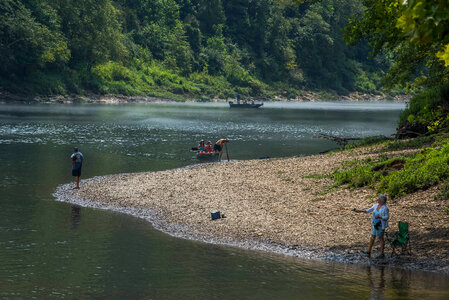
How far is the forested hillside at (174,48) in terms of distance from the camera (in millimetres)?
110000

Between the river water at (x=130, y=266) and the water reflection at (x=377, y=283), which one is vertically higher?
the water reflection at (x=377, y=283)

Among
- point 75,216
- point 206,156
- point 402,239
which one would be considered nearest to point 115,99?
point 206,156

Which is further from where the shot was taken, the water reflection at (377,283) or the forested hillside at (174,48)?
the forested hillside at (174,48)

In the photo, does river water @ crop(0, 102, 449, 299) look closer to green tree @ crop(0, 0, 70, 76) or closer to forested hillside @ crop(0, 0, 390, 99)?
forested hillside @ crop(0, 0, 390, 99)

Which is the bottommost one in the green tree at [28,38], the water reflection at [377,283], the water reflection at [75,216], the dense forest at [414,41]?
the water reflection at [75,216]

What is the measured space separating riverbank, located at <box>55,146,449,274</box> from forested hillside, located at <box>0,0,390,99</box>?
66.2 m

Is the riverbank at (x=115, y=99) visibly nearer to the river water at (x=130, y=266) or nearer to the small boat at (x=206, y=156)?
the small boat at (x=206, y=156)

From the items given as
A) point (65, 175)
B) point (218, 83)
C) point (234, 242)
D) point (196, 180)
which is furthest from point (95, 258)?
point (218, 83)

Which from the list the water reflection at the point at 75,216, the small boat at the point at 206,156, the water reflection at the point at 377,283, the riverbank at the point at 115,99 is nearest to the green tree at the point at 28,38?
the riverbank at the point at 115,99

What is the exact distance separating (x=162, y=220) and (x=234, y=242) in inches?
172

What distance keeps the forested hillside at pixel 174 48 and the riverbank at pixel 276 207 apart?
66.2 metres

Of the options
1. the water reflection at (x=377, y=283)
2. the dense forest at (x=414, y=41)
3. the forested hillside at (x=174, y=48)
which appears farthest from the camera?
the forested hillside at (x=174, y=48)

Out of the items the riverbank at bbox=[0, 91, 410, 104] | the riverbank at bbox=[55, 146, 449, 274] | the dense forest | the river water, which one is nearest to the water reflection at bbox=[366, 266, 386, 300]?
the river water

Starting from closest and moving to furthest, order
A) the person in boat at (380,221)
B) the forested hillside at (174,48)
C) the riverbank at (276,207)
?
the person in boat at (380,221), the riverbank at (276,207), the forested hillside at (174,48)
